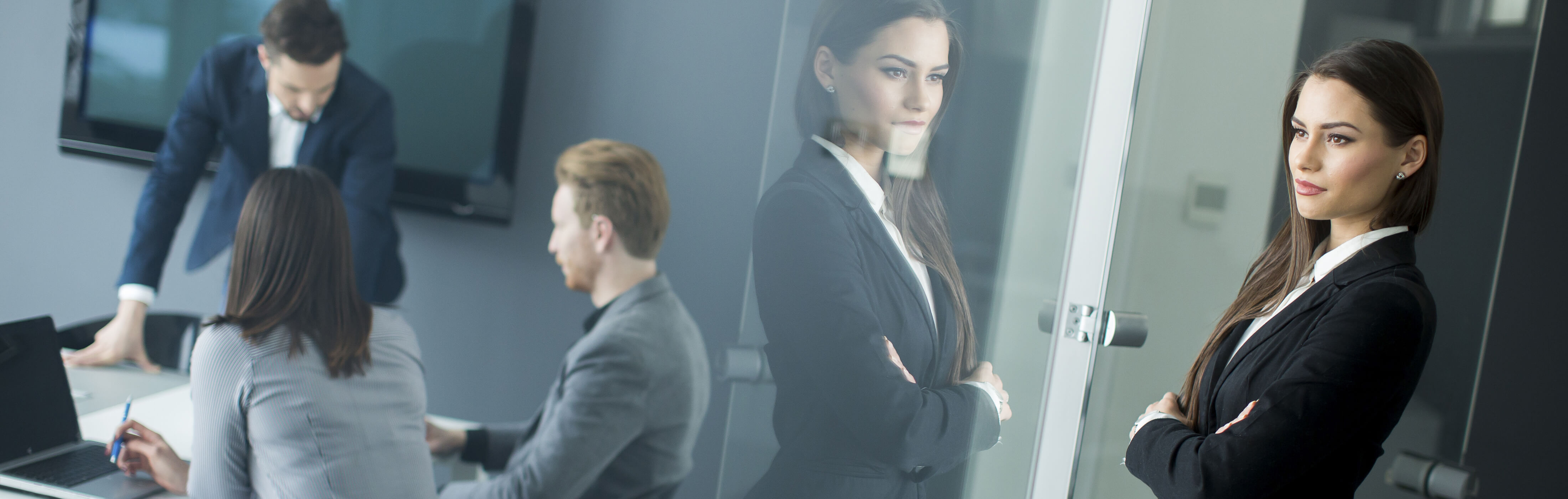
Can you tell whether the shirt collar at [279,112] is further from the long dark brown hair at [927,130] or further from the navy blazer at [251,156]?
the long dark brown hair at [927,130]

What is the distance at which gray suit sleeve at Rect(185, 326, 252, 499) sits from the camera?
112cm

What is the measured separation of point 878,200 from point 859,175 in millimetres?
48

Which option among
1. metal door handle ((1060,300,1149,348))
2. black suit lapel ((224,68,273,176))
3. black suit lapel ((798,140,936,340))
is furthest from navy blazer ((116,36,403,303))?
metal door handle ((1060,300,1149,348))

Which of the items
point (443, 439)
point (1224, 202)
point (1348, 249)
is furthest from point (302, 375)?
point (1224, 202)

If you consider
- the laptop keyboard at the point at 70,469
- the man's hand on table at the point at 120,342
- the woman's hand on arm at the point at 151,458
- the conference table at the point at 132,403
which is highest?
the man's hand on table at the point at 120,342

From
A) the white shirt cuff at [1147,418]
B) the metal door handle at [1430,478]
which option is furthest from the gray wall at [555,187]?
the metal door handle at [1430,478]

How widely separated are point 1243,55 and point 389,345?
140 cm

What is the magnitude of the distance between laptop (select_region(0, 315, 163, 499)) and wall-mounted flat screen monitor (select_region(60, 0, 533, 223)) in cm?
29

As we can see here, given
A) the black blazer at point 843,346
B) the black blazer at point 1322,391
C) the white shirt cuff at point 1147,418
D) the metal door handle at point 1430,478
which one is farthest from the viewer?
the metal door handle at point 1430,478

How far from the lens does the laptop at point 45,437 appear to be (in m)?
1.21

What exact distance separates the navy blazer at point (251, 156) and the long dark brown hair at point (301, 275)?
0.8 inches

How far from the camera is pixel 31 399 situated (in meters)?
1.22

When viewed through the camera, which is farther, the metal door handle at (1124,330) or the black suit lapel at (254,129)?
the metal door handle at (1124,330)

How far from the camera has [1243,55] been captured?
4.99 ft
